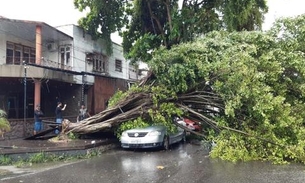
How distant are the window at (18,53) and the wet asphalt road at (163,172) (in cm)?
1187

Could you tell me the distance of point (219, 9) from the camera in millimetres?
17562

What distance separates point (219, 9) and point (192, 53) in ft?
21.8

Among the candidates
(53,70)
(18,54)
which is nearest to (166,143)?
(53,70)

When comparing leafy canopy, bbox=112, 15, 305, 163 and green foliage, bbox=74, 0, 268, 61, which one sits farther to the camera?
green foliage, bbox=74, 0, 268, 61

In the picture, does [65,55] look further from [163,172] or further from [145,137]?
[163,172]

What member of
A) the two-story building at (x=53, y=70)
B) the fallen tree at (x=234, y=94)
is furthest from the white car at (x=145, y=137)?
the two-story building at (x=53, y=70)

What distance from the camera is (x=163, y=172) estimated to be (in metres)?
8.34

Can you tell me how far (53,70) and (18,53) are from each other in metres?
3.84

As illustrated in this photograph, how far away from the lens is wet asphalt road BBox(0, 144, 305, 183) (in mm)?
7508

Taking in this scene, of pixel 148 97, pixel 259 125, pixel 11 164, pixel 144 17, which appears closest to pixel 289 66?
pixel 259 125

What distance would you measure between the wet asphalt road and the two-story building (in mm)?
8876

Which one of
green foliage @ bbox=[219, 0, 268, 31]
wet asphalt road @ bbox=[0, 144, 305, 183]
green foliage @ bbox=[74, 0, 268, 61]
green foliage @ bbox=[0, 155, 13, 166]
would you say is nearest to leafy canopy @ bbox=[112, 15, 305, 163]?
wet asphalt road @ bbox=[0, 144, 305, 183]

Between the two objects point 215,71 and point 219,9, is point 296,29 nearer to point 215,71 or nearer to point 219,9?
point 215,71

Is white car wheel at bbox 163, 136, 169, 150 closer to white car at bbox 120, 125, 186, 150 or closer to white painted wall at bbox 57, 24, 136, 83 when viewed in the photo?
white car at bbox 120, 125, 186, 150
